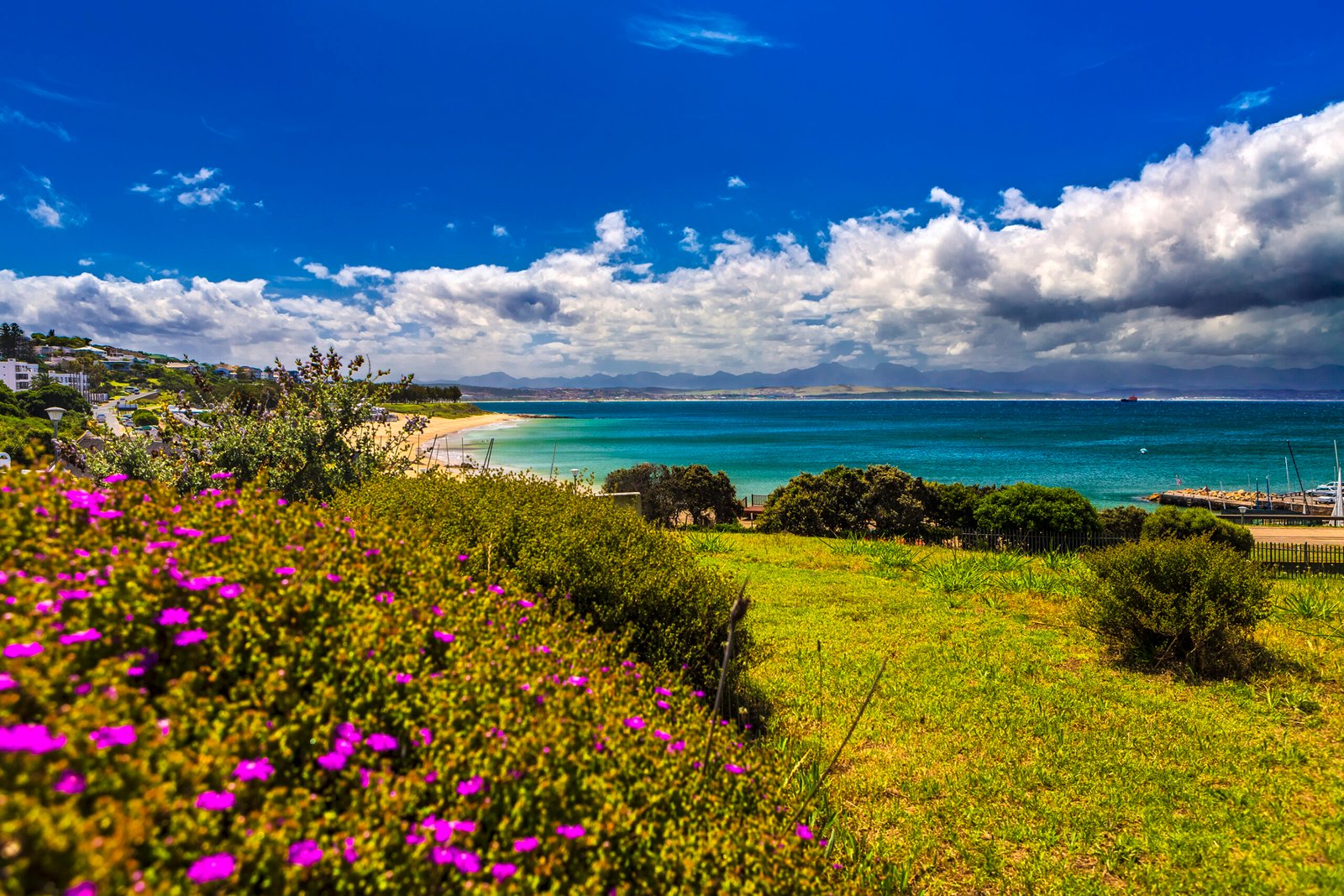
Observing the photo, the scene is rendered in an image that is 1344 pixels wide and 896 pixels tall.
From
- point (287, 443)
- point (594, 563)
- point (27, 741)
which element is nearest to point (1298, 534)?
point (594, 563)

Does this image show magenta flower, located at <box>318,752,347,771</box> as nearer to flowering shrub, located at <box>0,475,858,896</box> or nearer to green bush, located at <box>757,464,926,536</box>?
flowering shrub, located at <box>0,475,858,896</box>

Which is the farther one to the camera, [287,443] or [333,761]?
[287,443]

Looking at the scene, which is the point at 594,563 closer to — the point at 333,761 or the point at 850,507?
the point at 333,761

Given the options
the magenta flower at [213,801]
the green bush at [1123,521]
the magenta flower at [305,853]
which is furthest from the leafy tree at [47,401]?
the magenta flower at [305,853]

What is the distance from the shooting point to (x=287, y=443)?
8281mm

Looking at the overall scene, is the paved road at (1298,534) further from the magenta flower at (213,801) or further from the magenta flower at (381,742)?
the magenta flower at (213,801)

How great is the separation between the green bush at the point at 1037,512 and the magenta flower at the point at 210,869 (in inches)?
877

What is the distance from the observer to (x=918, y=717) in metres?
5.98

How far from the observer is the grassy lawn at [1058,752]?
4000 millimetres

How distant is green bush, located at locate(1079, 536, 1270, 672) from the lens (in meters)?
7.20

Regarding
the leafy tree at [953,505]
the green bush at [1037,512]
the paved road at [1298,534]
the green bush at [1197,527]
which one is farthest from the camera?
the paved road at [1298,534]

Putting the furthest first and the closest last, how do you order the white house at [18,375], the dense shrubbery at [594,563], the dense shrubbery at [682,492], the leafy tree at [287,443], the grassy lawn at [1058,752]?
the white house at [18,375] < the dense shrubbery at [682,492] < the leafy tree at [287,443] < the dense shrubbery at [594,563] < the grassy lawn at [1058,752]

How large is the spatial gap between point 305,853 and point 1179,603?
8.65 m

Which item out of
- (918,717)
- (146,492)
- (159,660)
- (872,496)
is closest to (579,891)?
(159,660)
